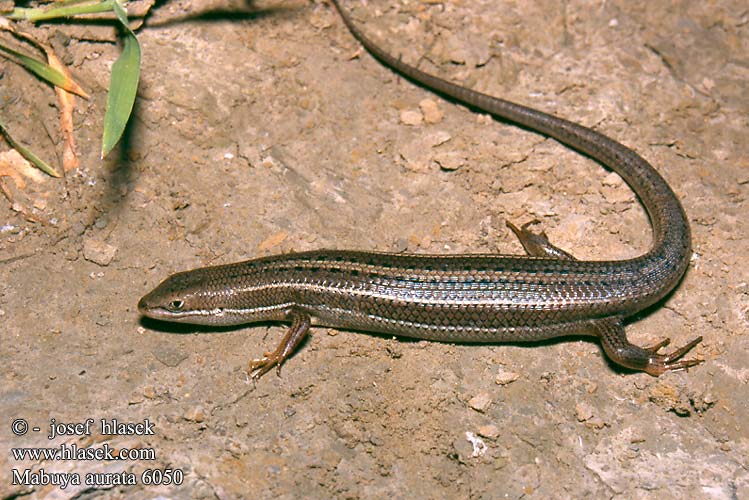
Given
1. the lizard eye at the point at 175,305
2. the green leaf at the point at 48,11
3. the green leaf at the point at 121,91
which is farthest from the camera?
the green leaf at the point at 48,11

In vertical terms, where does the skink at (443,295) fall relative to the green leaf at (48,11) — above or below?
below

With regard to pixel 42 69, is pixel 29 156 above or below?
below

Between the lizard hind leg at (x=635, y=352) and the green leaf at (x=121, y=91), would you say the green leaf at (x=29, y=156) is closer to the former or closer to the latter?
the green leaf at (x=121, y=91)

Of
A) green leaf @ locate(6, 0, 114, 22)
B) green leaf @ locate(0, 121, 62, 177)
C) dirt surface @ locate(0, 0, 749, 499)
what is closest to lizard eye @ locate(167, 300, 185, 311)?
dirt surface @ locate(0, 0, 749, 499)

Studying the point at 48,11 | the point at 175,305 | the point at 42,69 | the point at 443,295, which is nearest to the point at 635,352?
the point at 443,295

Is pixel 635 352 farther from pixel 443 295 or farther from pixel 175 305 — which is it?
pixel 175 305

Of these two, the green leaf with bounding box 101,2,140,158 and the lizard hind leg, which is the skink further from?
the green leaf with bounding box 101,2,140,158

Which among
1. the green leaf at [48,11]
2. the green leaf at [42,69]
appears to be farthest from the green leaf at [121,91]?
the green leaf at [42,69]
